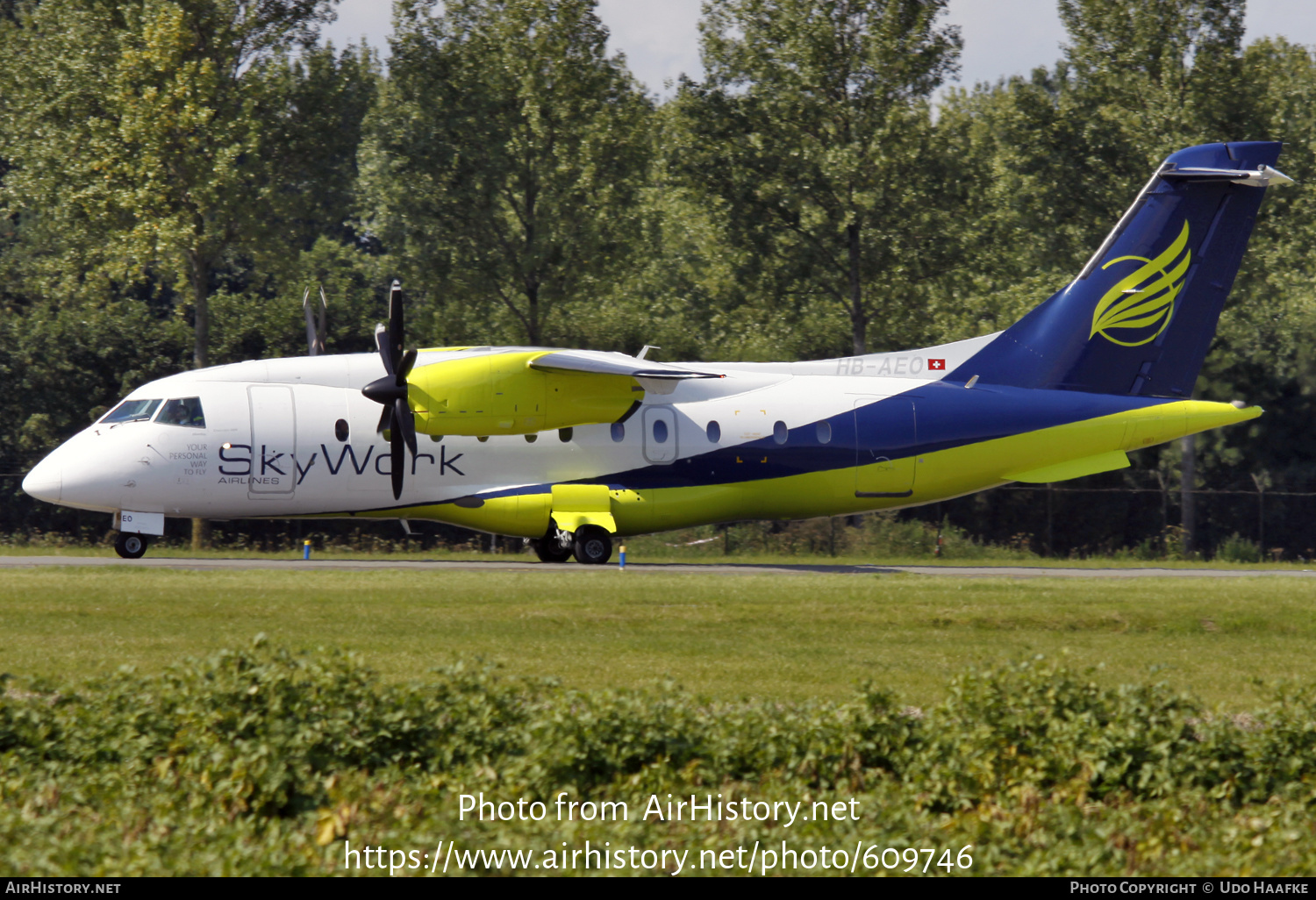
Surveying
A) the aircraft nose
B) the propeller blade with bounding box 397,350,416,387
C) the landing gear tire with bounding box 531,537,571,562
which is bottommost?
the landing gear tire with bounding box 531,537,571,562

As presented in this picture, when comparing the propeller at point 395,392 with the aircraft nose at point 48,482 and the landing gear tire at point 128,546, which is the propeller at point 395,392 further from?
the aircraft nose at point 48,482

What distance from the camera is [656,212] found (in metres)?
48.3

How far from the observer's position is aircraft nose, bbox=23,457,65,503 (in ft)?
82.3

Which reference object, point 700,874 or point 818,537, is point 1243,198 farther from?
point 700,874

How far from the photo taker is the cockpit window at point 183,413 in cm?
2572

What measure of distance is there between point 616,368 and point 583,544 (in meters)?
4.22

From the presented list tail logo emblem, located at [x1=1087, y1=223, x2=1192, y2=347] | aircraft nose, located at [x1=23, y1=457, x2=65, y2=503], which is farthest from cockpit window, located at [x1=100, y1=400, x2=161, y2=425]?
tail logo emblem, located at [x1=1087, y1=223, x2=1192, y2=347]

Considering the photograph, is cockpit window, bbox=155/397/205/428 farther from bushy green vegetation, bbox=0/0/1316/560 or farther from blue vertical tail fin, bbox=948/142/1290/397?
blue vertical tail fin, bbox=948/142/1290/397

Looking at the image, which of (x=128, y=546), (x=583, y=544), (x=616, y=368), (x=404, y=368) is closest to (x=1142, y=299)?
(x=616, y=368)

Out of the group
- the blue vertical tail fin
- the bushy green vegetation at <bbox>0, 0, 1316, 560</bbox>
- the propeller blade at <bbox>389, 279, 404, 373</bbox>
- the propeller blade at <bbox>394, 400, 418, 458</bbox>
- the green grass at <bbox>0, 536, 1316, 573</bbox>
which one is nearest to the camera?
the propeller blade at <bbox>389, 279, 404, 373</bbox>

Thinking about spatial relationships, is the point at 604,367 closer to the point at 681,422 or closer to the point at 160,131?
the point at 681,422

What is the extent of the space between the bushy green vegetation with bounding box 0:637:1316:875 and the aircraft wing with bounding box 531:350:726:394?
15.4m

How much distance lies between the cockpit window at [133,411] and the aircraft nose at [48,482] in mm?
1378

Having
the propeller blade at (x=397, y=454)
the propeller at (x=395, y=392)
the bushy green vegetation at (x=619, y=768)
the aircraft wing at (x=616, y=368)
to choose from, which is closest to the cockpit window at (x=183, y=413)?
the propeller at (x=395, y=392)
